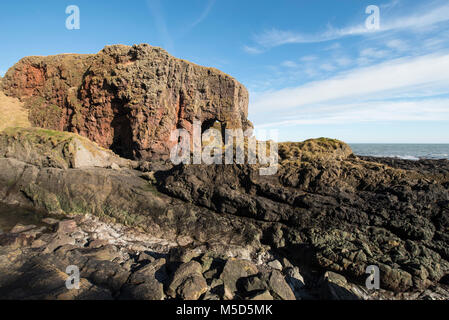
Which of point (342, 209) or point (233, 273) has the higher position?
point (342, 209)

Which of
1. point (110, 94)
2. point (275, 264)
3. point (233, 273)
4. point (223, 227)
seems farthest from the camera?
point (110, 94)

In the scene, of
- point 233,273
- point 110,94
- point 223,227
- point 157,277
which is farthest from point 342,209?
point 110,94

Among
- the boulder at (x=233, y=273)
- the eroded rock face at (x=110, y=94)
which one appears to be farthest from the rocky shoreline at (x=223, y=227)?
the eroded rock face at (x=110, y=94)

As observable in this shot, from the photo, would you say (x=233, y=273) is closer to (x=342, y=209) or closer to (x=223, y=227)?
(x=223, y=227)

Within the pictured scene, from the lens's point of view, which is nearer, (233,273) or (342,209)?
(233,273)

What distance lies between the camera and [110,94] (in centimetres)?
2475

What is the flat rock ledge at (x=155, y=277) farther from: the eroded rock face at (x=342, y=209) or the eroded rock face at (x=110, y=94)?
the eroded rock face at (x=110, y=94)

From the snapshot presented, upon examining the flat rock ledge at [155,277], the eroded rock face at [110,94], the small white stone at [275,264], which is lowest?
the small white stone at [275,264]

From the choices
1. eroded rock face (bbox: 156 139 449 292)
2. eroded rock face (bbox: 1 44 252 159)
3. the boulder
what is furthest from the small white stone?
eroded rock face (bbox: 1 44 252 159)

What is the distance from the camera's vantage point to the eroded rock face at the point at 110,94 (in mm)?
24531

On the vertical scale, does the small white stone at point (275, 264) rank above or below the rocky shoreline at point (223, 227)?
below
